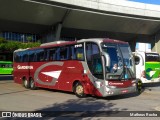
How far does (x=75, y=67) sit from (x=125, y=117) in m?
6.56

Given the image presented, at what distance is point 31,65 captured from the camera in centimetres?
2047

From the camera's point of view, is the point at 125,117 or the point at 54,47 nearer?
the point at 125,117

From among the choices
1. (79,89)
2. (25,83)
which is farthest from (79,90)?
(25,83)

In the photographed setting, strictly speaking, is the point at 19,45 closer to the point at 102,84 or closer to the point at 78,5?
the point at 78,5

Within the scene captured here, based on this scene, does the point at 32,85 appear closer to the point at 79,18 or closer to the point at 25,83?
the point at 25,83

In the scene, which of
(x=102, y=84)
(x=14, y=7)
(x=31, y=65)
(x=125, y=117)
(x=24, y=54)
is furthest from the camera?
(x=14, y=7)

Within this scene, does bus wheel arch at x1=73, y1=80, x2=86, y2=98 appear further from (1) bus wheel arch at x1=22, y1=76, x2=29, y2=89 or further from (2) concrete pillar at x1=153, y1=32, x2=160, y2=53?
(2) concrete pillar at x1=153, y1=32, x2=160, y2=53

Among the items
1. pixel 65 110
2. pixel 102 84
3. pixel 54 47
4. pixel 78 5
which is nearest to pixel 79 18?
pixel 78 5

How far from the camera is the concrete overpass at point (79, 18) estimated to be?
128 feet

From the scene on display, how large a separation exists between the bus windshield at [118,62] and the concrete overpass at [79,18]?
24.1 m

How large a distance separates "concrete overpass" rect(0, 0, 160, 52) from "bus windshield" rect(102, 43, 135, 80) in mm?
24137

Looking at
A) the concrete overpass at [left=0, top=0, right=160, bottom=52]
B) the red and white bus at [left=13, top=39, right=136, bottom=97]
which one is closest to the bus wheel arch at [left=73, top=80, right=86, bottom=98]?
the red and white bus at [left=13, top=39, right=136, bottom=97]

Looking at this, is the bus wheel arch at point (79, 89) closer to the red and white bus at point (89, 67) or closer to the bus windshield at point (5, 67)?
the red and white bus at point (89, 67)

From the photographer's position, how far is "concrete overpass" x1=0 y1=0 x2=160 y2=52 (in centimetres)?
3912
